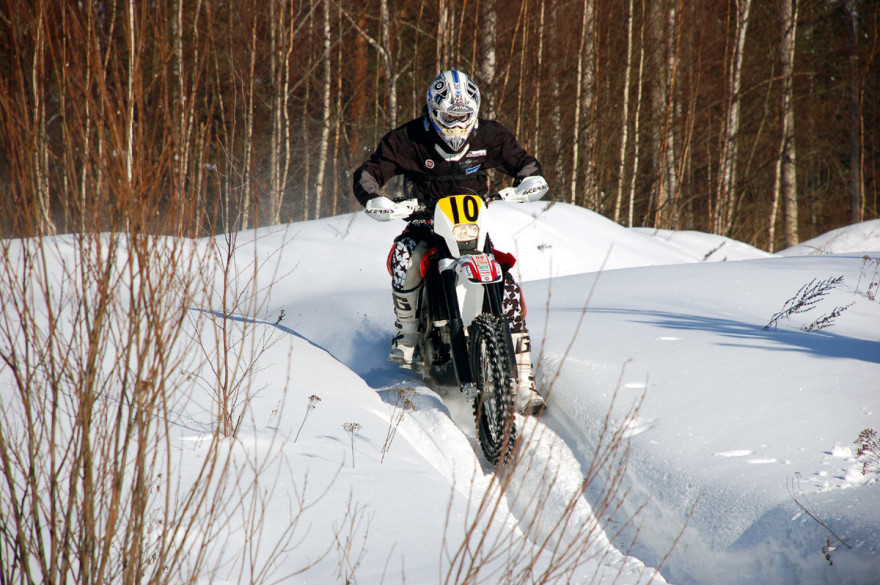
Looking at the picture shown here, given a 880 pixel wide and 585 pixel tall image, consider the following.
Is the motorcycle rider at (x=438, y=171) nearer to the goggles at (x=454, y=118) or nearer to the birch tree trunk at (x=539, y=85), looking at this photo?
the goggles at (x=454, y=118)

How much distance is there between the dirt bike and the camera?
3438 mm

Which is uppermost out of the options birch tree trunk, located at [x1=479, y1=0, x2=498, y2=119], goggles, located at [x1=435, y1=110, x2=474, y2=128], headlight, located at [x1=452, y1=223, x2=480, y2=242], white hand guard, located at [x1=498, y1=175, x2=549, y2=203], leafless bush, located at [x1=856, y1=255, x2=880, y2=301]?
birch tree trunk, located at [x1=479, y1=0, x2=498, y2=119]

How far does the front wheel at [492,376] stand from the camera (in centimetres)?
337

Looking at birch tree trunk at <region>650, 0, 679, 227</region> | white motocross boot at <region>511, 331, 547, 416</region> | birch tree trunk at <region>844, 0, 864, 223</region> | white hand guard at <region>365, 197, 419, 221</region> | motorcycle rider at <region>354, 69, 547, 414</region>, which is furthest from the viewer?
birch tree trunk at <region>844, 0, 864, 223</region>

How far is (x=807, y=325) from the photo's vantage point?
14.6ft

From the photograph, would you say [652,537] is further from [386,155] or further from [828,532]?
[386,155]

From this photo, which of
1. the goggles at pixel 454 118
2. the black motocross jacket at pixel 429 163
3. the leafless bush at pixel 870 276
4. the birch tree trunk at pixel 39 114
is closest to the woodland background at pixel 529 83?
the black motocross jacket at pixel 429 163

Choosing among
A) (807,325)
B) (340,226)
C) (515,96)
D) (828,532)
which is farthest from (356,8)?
(828,532)

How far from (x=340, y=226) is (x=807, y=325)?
4751mm

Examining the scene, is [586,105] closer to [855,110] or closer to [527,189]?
[855,110]

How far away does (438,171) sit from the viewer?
434cm

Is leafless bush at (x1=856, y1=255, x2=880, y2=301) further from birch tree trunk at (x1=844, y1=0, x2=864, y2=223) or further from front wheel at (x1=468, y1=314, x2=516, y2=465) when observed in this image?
birch tree trunk at (x1=844, y1=0, x2=864, y2=223)

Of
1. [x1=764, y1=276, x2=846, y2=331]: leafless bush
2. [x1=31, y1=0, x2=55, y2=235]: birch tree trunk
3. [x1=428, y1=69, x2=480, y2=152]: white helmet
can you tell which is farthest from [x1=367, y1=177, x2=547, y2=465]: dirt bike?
[x1=31, y1=0, x2=55, y2=235]: birch tree trunk

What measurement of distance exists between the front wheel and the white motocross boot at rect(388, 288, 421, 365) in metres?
0.91
